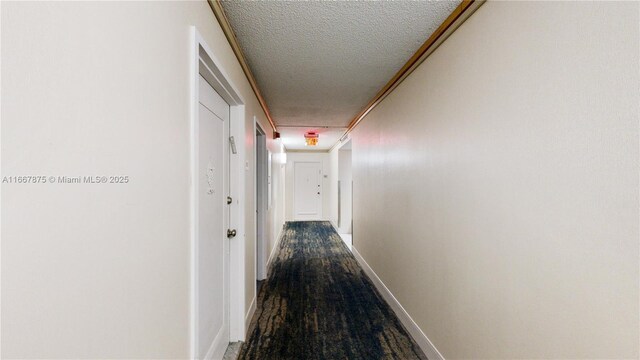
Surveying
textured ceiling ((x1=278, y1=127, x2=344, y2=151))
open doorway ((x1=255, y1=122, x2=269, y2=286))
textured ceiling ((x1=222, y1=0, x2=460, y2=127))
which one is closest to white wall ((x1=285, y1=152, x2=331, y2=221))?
textured ceiling ((x1=278, y1=127, x2=344, y2=151))

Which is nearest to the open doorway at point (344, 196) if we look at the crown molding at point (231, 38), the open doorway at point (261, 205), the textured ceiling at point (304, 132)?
the textured ceiling at point (304, 132)

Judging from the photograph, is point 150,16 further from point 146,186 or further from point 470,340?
point 470,340

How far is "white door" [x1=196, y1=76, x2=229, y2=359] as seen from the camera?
5.19 feet

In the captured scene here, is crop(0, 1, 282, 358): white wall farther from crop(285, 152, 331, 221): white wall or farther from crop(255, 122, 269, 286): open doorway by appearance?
crop(285, 152, 331, 221): white wall

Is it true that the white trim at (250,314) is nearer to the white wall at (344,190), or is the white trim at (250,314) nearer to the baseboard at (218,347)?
the baseboard at (218,347)

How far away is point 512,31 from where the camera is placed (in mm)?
1188

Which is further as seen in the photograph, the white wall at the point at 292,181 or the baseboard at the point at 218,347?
the white wall at the point at 292,181

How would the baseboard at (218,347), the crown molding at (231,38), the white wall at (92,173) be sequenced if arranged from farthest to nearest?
the baseboard at (218,347)
the crown molding at (231,38)
the white wall at (92,173)

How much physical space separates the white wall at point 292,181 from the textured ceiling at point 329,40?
200 inches

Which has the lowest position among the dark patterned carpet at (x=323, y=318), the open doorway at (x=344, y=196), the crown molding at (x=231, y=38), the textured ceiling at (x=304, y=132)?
the dark patterned carpet at (x=323, y=318)

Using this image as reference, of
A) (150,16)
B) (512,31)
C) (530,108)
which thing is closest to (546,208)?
(530,108)

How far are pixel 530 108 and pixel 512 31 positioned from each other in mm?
373

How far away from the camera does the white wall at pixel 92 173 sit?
1.70ft

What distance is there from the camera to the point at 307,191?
8258 mm
